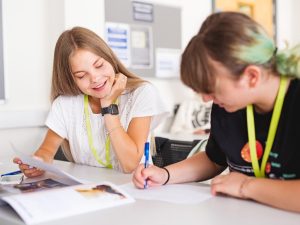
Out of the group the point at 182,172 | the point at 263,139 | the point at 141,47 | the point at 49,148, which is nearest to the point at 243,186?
the point at 263,139

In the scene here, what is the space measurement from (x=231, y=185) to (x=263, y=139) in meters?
0.14

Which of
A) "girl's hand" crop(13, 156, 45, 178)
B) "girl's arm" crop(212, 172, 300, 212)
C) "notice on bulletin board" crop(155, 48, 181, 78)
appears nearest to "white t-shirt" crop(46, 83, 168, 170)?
"girl's hand" crop(13, 156, 45, 178)

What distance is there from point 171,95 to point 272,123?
7.84 feet

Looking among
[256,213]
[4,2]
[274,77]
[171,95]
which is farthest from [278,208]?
[171,95]

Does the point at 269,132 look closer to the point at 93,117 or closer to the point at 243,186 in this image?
the point at 243,186

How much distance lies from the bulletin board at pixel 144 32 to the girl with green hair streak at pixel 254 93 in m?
1.90

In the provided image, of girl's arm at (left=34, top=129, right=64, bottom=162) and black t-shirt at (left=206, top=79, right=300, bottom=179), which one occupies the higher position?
black t-shirt at (left=206, top=79, right=300, bottom=179)

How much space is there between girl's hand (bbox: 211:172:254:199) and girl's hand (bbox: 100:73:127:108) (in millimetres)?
725

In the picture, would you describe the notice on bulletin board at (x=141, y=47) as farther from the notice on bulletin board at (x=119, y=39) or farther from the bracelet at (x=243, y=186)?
the bracelet at (x=243, y=186)

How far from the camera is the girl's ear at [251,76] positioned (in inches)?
36.9

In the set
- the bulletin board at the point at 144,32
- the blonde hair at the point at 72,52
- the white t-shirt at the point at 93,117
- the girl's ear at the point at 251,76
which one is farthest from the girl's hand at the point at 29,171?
the bulletin board at the point at 144,32

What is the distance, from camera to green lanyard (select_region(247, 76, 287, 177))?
1000mm

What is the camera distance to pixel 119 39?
2938 millimetres

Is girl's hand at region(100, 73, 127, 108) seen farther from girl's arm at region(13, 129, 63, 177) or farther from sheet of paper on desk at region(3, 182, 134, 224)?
sheet of paper on desk at region(3, 182, 134, 224)
